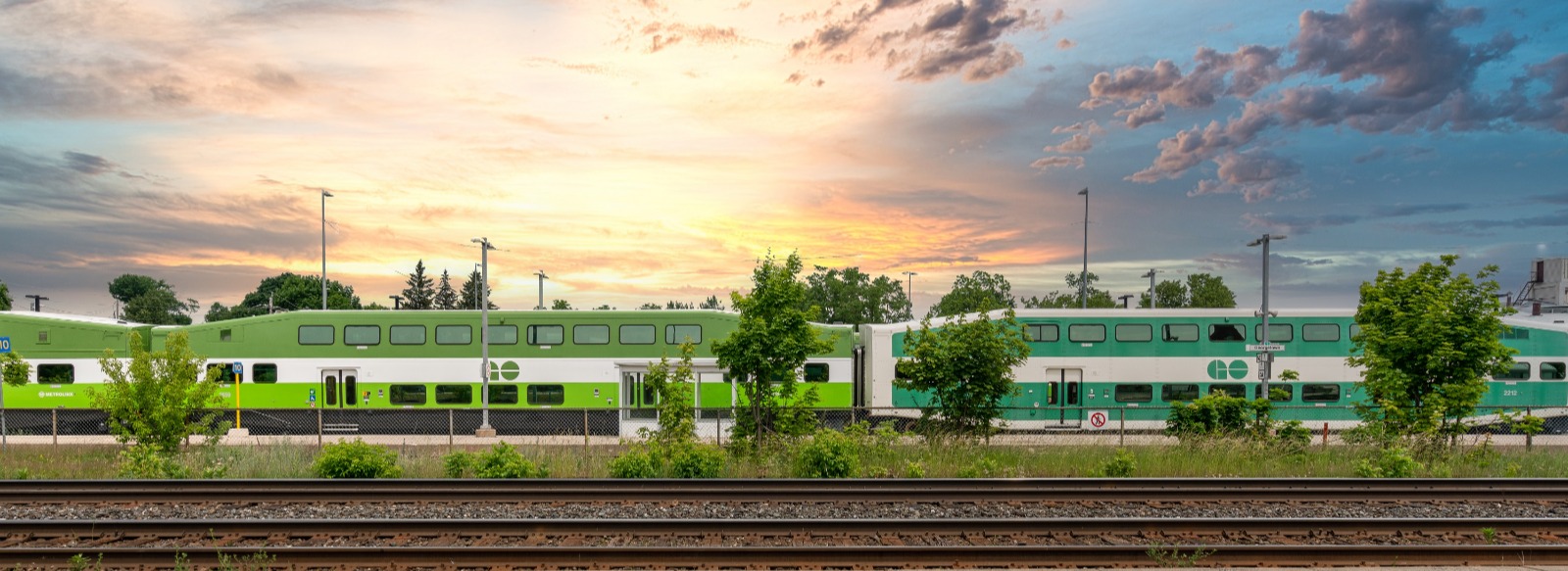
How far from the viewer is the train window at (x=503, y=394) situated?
24.2 meters

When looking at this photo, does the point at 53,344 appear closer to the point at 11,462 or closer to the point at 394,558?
the point at 11,462

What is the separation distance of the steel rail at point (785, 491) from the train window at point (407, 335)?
957cm

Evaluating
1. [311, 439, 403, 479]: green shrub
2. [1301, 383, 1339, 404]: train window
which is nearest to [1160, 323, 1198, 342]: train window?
[1301, 383, 1339, 404]: train window

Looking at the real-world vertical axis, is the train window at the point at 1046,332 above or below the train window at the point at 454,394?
above

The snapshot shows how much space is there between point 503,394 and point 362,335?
4.39m

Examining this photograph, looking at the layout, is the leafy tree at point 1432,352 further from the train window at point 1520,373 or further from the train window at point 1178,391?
the train window at point 1520,373

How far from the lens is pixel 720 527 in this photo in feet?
37.8

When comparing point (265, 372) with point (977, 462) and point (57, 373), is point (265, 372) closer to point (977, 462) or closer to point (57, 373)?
point (57, 373)

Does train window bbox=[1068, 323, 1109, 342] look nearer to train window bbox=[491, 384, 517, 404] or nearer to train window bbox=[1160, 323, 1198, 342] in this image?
train window bbox=[1160, 323, 1198, 342]

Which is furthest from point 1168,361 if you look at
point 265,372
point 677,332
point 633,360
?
point 265,372

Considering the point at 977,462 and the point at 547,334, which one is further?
the point at 547,334

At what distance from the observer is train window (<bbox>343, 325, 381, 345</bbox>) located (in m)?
23.8

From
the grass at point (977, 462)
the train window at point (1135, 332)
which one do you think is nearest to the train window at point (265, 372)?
the grass at point (977, 462)

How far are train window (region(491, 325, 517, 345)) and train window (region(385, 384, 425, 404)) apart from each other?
255cm
